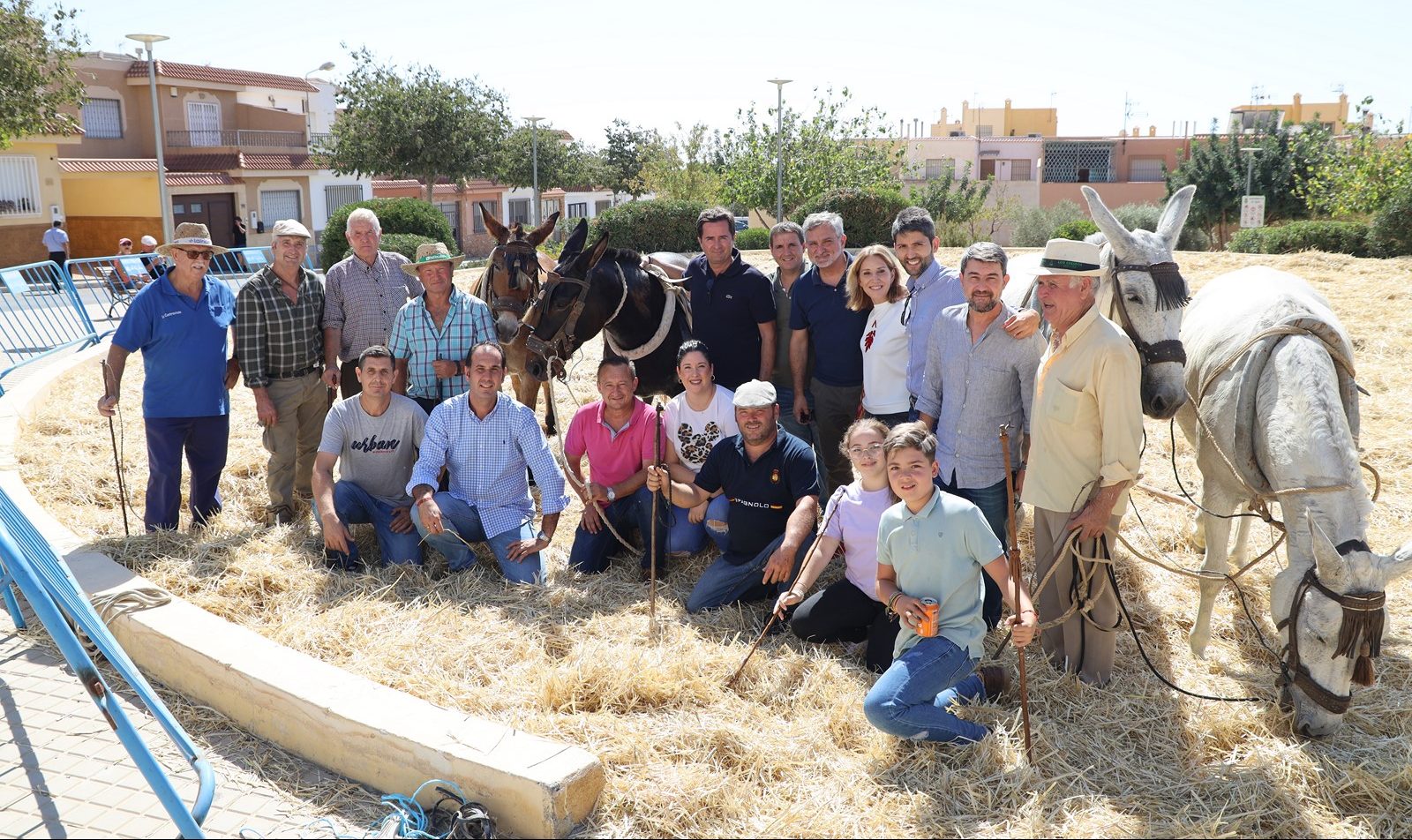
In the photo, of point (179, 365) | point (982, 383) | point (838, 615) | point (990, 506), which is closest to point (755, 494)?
point (838, 615)

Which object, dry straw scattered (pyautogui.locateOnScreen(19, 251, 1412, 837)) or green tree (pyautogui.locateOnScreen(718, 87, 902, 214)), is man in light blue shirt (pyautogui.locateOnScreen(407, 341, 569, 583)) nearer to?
dry straw scattered (pyautogui.locateOnScreen(19, 251, 1412, 837))

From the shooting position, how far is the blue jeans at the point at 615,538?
5750 millimetres

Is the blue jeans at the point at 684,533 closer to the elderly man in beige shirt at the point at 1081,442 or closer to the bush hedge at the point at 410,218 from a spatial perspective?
the elderly man in beige shirt at the point at 1081,442

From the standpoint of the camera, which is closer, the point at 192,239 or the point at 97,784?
the point at 97,784

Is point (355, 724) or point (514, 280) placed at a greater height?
point (514, 280)

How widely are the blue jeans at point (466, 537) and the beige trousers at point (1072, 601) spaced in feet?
8.59

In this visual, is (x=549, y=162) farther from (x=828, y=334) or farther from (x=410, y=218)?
(x=828, y=334)

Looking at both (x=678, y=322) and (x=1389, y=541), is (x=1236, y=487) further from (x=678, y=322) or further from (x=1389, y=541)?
(x=678, y=322)

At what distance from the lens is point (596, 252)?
261 inches

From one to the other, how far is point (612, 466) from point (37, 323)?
37.1ft

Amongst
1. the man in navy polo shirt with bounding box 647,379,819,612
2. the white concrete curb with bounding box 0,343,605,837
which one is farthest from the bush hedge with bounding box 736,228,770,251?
the white concrete curb with bounding box 0,343,605,837

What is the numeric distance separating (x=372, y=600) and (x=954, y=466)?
2.96m

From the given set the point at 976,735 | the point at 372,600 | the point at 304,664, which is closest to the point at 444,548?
the point at 372,600

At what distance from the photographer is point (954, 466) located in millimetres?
4680
